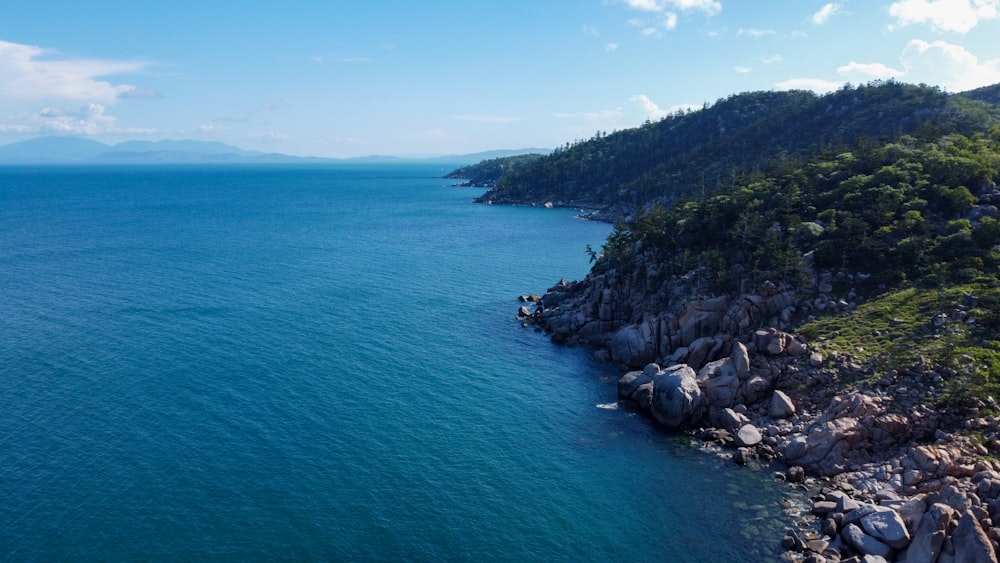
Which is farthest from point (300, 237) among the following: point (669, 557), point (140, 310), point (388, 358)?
point (669, 557)

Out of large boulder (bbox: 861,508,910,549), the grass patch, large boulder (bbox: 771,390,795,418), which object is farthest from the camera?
large boulder (bbox: 771,390,795,418)

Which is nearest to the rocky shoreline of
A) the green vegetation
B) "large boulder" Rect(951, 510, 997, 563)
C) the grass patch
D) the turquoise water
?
"large boulder" Rect(951, 510, 997, 563)

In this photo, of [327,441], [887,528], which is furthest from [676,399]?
[327,441]

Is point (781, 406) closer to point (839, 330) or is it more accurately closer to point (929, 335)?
point (839, 330)

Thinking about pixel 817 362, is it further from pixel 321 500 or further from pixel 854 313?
pixel 321 500

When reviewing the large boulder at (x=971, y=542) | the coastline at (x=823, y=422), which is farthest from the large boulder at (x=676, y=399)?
the large boulder at (x=971, y=542)

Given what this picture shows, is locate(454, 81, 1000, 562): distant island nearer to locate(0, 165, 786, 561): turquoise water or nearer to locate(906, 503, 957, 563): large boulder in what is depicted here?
locate(906, 503, 957, 563): large boulder

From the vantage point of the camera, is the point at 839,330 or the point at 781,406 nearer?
the point at 781,406
